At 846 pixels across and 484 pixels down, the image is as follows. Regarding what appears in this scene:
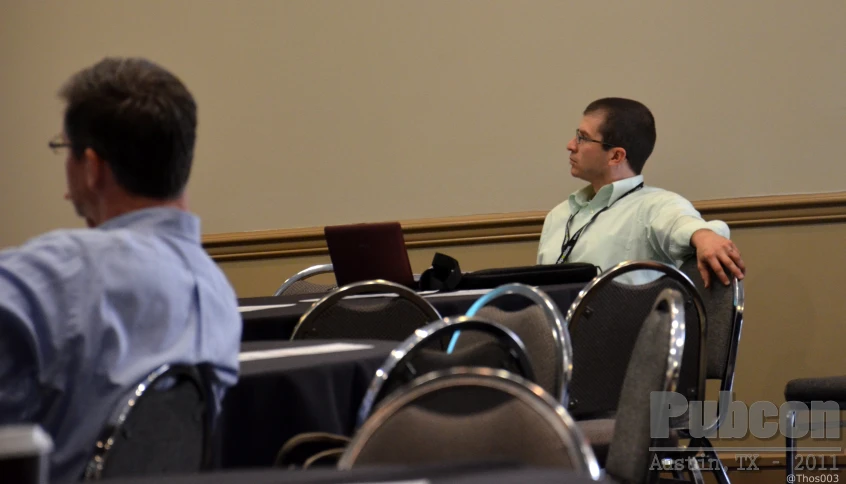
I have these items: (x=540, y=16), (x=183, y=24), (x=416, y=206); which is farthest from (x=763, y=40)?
(x=183, y=24)

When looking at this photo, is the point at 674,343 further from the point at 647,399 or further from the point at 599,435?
the point at 599,435

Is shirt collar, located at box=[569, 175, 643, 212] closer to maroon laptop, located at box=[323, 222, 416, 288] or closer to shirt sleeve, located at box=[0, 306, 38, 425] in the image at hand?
maroon laptop, located at box=[323, 222, 416, 288]

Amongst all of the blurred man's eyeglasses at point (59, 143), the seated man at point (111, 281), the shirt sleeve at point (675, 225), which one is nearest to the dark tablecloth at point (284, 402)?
the seated man at point (111, 281)

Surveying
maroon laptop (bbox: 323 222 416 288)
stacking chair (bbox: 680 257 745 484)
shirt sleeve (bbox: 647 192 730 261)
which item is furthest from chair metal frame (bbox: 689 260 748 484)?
maroon laptop (bbox: 323 222 416 288)

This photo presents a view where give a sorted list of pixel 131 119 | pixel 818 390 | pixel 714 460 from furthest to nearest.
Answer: pixel 818 390
pixel 714 460
pixel 131 119

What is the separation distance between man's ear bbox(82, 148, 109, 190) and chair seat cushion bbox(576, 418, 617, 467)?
1.12 meters

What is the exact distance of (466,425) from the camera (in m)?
1.14

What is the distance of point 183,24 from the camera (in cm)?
465

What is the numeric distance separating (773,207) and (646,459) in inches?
103

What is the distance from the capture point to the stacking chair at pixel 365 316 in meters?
2.47

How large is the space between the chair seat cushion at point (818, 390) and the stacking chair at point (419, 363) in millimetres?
1614

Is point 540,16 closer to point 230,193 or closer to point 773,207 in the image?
point 773,207

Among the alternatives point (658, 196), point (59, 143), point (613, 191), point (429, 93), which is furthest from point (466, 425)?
point (429, 93)

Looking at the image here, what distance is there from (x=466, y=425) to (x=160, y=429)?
429 mm
